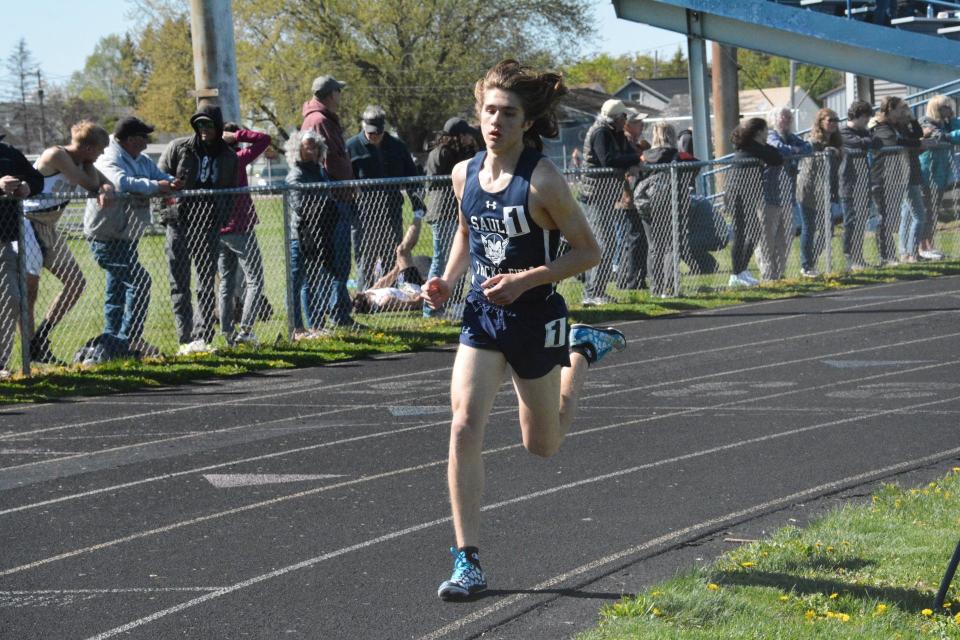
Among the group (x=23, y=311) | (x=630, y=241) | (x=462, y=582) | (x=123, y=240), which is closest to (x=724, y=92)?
(x=630, y=241)

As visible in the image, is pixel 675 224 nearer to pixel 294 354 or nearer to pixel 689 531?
pixel 294 354

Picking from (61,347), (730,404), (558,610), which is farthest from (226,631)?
(61,347)

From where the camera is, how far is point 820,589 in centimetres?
524

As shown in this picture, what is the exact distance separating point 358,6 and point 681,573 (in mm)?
55743

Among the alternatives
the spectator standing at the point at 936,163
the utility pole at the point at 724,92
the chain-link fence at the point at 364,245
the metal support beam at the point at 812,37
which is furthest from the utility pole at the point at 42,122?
the spectator standing at the point at 936,163

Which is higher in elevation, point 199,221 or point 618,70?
point 618,70

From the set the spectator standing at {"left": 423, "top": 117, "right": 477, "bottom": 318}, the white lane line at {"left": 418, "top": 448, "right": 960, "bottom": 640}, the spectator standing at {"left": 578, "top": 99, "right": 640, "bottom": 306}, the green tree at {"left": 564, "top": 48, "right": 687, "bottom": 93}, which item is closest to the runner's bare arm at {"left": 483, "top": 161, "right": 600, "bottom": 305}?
the white lane line at {"left": 418, "top": 448, "right": 960, "bottom": 640}

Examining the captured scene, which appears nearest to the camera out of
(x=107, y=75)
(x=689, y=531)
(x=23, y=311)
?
(x=689, y=531)

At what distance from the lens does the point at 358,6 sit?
194ft

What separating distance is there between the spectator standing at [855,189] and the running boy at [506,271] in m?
12.0

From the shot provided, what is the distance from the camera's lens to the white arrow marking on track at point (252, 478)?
24.8 ft

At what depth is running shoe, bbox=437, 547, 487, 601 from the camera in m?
5.36

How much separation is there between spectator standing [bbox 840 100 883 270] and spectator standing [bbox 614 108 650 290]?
115 inches

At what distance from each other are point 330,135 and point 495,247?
7.95m
